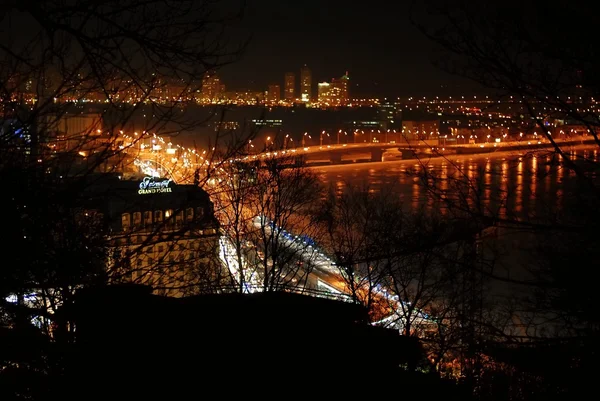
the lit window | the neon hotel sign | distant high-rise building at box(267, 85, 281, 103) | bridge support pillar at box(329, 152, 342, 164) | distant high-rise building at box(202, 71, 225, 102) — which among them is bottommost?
bridge support pillar at box(329, 152, 342, 164)

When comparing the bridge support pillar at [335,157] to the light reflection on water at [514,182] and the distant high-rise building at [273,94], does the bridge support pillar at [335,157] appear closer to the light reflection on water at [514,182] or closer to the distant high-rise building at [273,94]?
the distant high-rise building at [273,94]

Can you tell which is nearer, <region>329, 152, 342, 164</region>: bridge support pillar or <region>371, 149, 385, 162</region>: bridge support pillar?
<region>371, 149, 385, 162</region>: bridge support pillar

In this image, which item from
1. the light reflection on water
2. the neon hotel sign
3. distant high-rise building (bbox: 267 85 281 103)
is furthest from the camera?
distant high-rise building (bbox: 267 85 281 103)

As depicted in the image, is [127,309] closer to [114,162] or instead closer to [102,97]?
[114,162]

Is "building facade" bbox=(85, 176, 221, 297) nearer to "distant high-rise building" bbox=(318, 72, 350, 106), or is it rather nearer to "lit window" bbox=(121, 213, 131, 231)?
"lit window" bbox=(121, 213, 131, 231)

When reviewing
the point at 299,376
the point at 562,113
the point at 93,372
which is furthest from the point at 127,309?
the point at 562,113

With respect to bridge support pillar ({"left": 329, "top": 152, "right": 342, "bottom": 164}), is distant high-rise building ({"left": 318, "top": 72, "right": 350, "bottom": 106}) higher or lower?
higher

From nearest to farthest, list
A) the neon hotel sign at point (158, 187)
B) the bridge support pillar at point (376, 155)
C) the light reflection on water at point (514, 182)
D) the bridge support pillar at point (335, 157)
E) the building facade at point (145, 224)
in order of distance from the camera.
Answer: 1. the building facade at point (145, 224)
2. the neon hotel sign at point (158, 187)
3. the light reflection on water at point (514, 182)
4. the bridge support pillar at point (376, 155)
5. the bridge support pillar at point (335, 157)

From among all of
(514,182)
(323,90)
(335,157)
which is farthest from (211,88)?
(323,90)

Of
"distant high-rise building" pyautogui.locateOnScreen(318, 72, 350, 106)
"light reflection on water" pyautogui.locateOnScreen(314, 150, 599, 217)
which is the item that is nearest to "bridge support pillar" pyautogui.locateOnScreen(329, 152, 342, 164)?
"distant high-rise building" pyautogui.locateOnScreen(318, 72, 350, 106)

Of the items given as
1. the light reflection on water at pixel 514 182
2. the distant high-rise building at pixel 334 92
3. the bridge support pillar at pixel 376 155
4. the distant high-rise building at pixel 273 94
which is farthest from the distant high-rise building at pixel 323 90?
the light reflection on water at pixel 514 182

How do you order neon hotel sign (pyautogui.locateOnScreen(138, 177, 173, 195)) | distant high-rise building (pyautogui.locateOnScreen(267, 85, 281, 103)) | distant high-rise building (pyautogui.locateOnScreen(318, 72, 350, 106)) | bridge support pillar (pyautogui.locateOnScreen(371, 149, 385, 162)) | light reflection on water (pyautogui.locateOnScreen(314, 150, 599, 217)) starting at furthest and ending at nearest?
distant high-rise building (pyautogui.locateOnScreen(318, 72, 350, 106)), bridge support pillar (pyautogui.locateOnScreen(371, 149, 385, 162)), distant high-rise building (pyautogui.locateOnScreen(267, 85, 281, 103)), light reflection on water (pyautogui.locateOnScreen(314, 150, 599, 217)), neon hotel sign (pyautogui.locateOnScreen(138, 177, 173, 195))
